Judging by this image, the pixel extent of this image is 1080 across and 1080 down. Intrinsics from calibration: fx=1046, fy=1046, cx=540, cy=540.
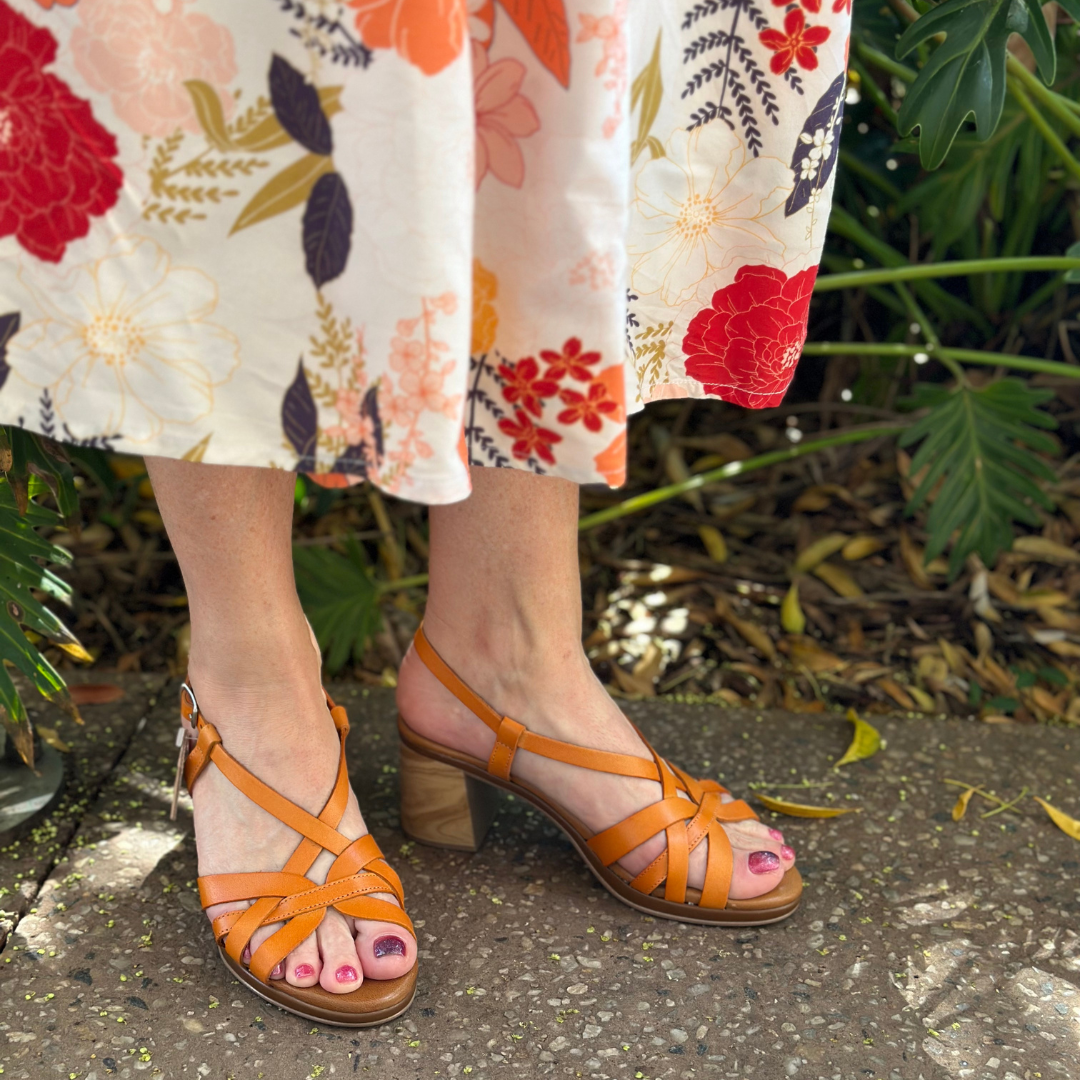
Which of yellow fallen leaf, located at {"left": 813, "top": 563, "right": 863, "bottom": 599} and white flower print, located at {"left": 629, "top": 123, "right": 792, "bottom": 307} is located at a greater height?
white flower print, located at {"left": 629, "top": 123, "right": 792, "bottom": 307}

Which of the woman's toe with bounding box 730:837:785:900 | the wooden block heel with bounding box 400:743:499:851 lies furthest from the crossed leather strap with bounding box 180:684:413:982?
the woman's toe with bounding box 730:837:785:900

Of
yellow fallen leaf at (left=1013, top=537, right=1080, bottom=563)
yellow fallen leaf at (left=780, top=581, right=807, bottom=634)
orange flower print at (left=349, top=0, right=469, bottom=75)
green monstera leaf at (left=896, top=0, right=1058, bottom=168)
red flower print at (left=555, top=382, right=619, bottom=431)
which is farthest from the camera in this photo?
yellow fallen leaf at (left=1013, top=537, right=1080, bottom=563)

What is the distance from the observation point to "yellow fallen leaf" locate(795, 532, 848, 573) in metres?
1.67

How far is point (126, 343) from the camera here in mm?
634

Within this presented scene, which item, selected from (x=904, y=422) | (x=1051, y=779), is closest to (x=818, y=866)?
(x=1051, y=779)

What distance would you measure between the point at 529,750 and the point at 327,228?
54 cm

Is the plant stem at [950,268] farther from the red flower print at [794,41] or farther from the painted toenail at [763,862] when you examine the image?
the painted toenail at [763,862]

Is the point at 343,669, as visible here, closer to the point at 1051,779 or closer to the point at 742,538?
the point at 742,538

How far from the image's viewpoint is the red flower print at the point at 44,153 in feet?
1.95

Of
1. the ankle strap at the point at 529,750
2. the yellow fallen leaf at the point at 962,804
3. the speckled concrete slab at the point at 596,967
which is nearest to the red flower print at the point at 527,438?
the ankle strap at the point at 529,750

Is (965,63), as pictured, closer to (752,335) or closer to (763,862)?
(752,335)

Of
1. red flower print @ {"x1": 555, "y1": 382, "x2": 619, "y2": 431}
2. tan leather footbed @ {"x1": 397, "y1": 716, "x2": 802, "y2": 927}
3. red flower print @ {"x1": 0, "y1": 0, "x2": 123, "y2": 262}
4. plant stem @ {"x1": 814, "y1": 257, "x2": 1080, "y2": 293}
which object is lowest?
tan leather footbed @ {"x1": 397, "y1": 716, "x2": 802, "y2": 927}

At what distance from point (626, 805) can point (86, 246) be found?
25.2 inches

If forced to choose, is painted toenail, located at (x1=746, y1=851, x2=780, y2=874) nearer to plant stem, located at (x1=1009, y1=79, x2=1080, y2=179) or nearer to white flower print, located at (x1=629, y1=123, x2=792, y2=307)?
white flower print, located at (x1=629, y1=123, x2=792, y2=307)
